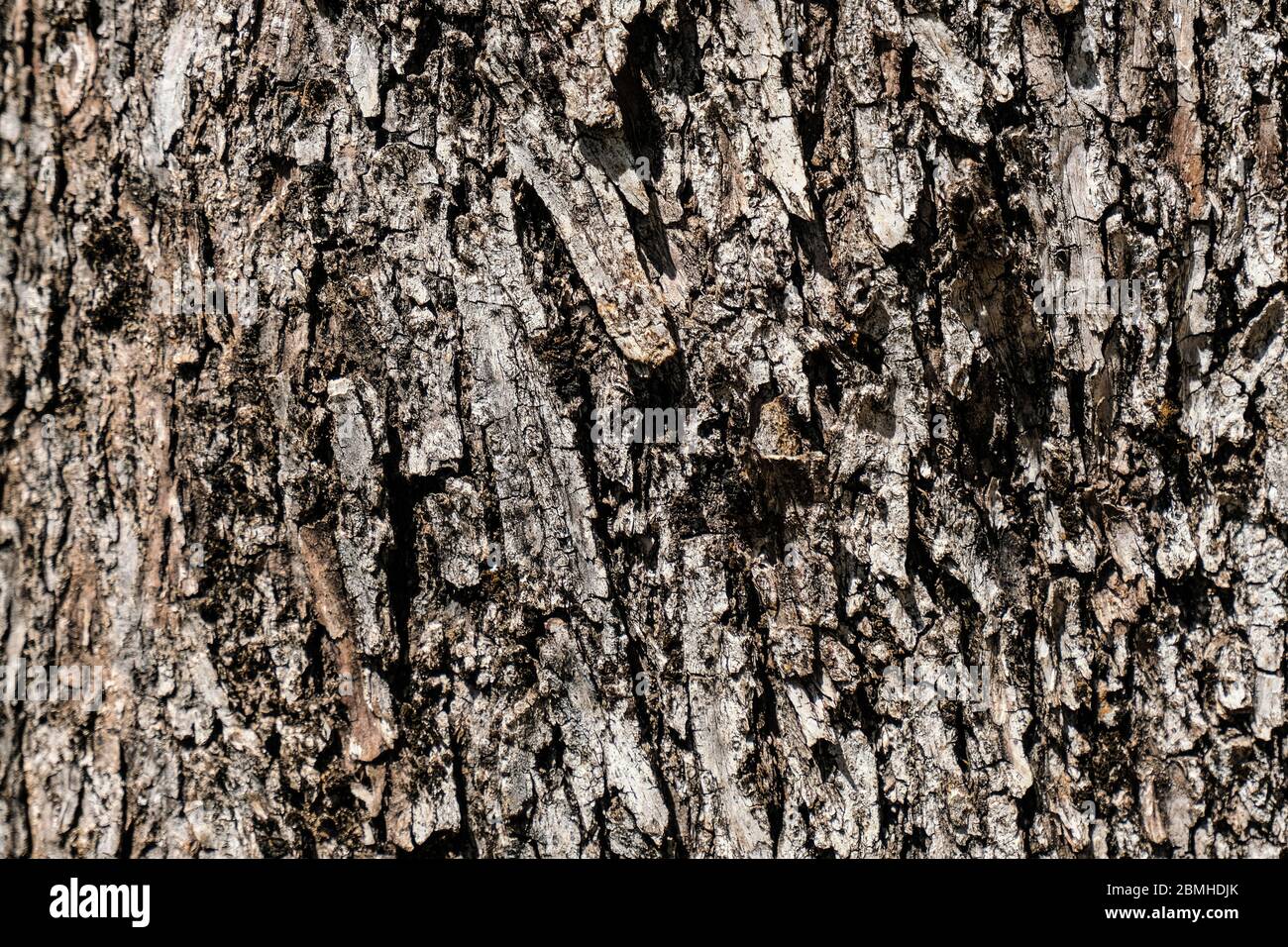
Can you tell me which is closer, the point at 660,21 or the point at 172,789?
the point at 660,21

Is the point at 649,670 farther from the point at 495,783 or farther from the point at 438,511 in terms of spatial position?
the point at 438,511

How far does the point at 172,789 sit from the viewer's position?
1.82m

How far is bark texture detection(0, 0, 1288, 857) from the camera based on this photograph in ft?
5.68

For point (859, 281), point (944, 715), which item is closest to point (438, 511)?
point (859, 281)

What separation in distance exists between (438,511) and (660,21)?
1114mm

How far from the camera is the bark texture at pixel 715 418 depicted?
1730mm

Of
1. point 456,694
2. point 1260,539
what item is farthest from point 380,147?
point 1260,539

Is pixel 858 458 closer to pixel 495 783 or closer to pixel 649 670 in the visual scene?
pixel 649 670

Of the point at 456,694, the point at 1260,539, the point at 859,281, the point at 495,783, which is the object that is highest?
the point at 859,281

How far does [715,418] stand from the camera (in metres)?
1.74

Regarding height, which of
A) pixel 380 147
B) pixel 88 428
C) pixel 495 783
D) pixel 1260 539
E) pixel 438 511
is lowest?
pixel 495 783

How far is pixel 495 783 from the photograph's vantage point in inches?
69.2
